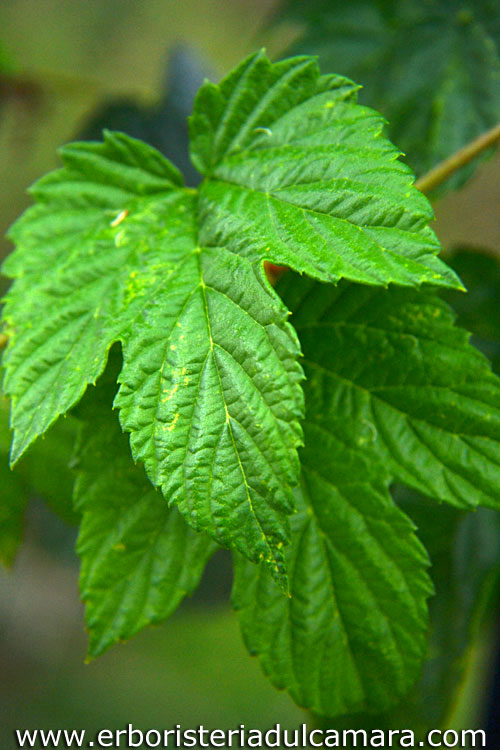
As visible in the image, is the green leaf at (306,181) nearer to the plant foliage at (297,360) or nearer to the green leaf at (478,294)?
the plant foliage at (297,360)

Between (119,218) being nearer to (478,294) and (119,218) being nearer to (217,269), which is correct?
(217,269)

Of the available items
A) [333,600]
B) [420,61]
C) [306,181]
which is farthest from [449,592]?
[420,61]

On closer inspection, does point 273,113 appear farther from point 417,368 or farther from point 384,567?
point 384,567

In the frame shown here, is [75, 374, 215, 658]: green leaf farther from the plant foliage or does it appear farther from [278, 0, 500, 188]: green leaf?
[278, 0, 500, 188]: green leaf

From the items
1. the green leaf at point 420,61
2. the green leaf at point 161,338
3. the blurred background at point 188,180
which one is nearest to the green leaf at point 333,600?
the green leaf at point 161,338

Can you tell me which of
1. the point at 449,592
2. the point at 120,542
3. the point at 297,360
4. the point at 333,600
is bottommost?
the point at 449,592

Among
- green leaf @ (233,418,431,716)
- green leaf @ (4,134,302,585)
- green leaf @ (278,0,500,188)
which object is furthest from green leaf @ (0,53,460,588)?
green leaf @ (278,0,500,188)
